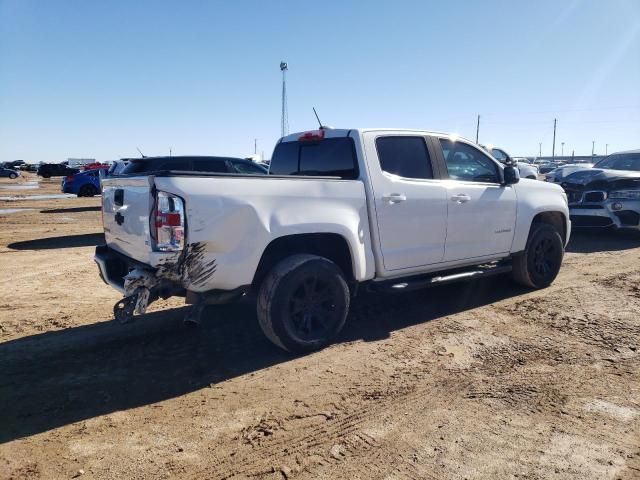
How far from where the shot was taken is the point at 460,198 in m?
5.21

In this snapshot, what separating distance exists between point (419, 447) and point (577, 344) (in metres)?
2.37

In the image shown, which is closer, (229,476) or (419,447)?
(229,476)

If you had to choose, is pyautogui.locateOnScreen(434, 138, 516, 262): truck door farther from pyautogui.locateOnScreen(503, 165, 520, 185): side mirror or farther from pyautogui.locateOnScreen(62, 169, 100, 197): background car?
pyautogui.locateOnScreen(62, 169, 100, 197): background car

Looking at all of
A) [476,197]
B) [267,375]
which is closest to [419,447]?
[267,375]

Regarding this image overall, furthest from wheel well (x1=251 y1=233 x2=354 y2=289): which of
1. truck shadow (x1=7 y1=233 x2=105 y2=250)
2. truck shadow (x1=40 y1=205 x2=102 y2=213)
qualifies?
truck shadow (x1=40 y1=205 x2=102 y2=213)

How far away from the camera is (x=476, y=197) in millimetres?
5395

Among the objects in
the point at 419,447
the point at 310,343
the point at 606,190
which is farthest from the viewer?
the point at 606,190

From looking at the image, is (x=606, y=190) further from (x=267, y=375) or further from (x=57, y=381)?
(x=57, y=381)

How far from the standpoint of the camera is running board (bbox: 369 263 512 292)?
4711 mm

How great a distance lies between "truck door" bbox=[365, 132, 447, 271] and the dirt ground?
2.58 feet

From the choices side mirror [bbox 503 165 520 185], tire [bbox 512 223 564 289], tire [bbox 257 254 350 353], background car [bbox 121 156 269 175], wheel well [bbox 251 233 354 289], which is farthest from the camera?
background car [bbox 121 156 269 175]

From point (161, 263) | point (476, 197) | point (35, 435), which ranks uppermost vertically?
point (476, 197)

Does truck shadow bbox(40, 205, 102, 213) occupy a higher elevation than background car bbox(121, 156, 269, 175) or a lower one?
lower

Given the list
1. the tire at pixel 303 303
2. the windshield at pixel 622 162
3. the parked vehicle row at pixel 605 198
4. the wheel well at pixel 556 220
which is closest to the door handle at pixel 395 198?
the tire at pixel 303 303
